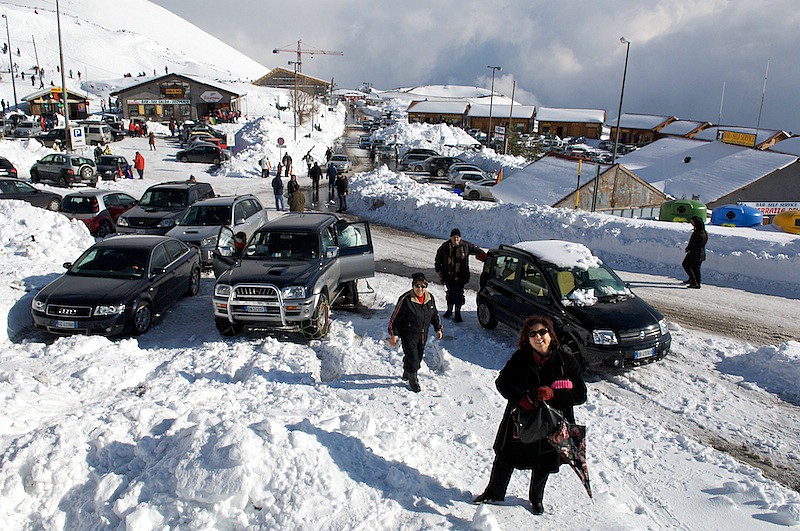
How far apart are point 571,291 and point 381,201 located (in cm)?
1542


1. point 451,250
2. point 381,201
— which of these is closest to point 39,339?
point 451,250

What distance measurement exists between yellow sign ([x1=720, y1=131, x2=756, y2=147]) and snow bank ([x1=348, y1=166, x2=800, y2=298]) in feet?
74.0

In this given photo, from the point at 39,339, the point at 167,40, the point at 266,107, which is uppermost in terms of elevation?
the point at 167,40

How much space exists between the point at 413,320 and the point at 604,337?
2926mm

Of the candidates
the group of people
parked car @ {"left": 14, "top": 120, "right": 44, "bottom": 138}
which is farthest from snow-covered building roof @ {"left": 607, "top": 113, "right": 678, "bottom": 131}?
the group of people

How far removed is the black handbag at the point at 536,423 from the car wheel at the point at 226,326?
6.14 metres

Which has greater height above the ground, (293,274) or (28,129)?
(28,129)

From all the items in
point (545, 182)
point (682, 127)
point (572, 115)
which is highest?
point (572, 115)

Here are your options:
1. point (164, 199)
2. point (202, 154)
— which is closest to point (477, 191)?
point (164, 199)

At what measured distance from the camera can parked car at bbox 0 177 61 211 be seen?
19.2 m

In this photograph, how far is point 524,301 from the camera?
9.34 m

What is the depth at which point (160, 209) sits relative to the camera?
16.6m

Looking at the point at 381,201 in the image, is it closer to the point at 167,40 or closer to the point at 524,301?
the point at 524,301

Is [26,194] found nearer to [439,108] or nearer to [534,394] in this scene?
[534,394]
